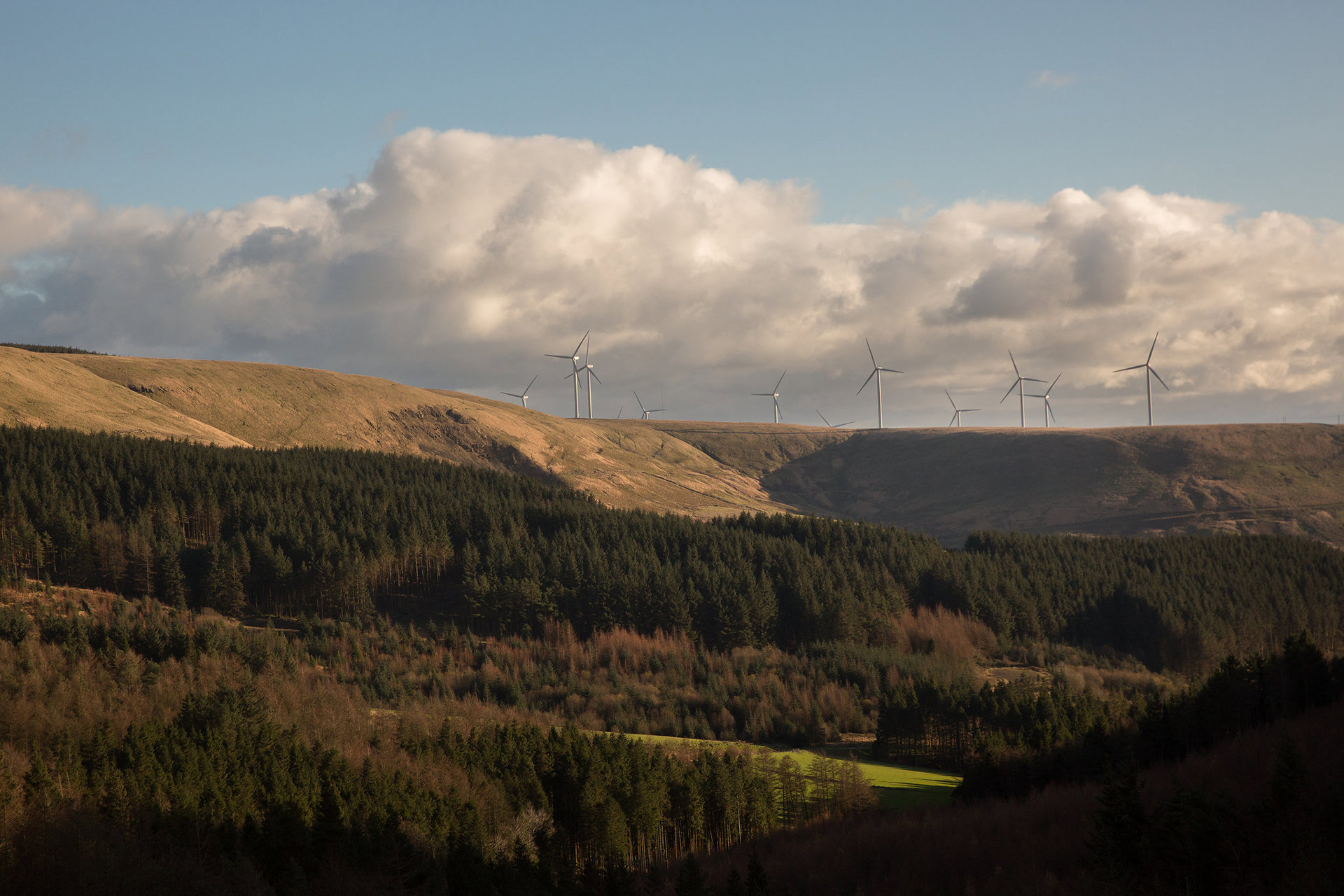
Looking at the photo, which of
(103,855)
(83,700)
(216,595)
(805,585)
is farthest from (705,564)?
(103,855)

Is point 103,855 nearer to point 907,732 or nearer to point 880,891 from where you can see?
point 880,891

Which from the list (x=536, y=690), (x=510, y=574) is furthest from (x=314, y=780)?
(x=510, y=574)

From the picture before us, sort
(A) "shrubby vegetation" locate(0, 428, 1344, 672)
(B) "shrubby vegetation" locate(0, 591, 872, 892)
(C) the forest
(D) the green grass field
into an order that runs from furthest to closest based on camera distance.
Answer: (A) "shrubby vegetation" locate(0, 428, 1344, 672) < (D) the green grass field < (C) the forest < (B) "shrubby vegetation" locate(0, 591, 872, 892)

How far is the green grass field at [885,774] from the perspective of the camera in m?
104

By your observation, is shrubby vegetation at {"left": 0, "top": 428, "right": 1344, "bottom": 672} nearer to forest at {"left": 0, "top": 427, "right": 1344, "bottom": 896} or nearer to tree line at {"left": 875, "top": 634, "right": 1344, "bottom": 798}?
forest at {"left": 0, "top": 427, "right": 1344, "bottom": 896}

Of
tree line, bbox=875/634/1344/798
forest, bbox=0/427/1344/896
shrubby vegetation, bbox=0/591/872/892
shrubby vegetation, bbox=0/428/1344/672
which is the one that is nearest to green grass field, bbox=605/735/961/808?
tree line, bbox=875/634/1344/798

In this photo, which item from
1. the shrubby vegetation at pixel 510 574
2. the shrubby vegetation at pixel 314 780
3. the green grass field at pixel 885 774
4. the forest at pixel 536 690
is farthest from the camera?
the shrubby vegetation at pixel 510 574

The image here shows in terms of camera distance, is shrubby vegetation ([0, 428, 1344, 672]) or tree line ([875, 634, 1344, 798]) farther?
shrubby vegetation ([0, 428, 1344, 672])

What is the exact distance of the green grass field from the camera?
103562 mm

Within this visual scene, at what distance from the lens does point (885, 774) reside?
115 meters

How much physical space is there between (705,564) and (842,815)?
93401 millimetres

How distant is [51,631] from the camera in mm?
121000

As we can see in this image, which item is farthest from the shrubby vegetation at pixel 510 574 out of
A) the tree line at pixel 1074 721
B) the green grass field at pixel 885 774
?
the green grass field at pixel 885 774

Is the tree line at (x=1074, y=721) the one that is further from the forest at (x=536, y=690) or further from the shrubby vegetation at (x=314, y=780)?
the shrubby vegetation at (x=314, y=780)
